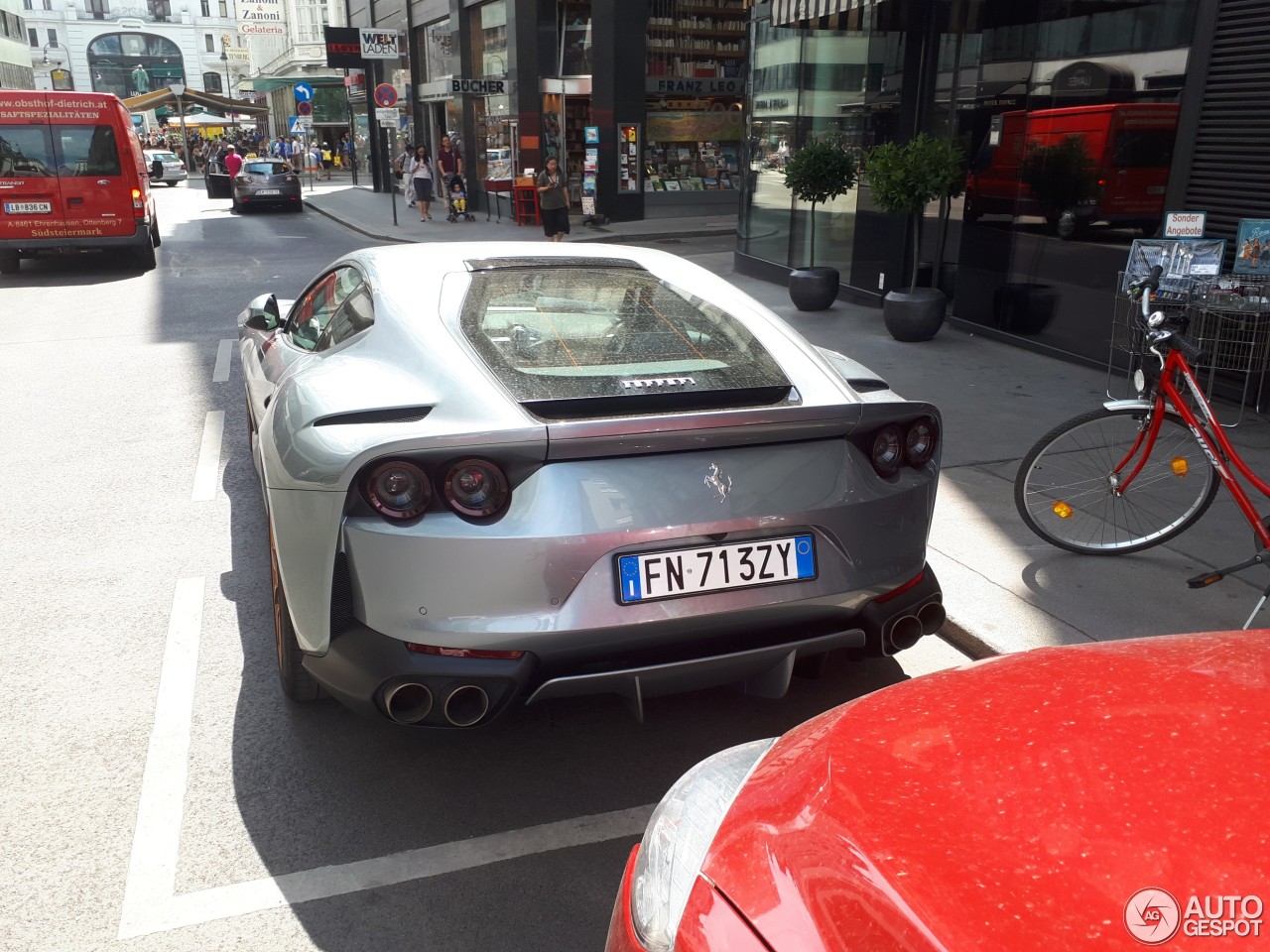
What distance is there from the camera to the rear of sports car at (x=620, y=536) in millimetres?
2768

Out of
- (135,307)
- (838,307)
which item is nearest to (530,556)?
(838,307)

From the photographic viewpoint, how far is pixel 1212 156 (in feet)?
25.3

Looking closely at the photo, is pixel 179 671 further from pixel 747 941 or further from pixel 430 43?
pixel 430 43

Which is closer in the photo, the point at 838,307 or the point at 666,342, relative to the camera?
the point at 666,342

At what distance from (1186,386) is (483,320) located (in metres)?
3.12

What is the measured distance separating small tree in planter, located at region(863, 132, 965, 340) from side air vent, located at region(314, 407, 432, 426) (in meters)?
8.07

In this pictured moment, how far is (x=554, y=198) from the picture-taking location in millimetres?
19859

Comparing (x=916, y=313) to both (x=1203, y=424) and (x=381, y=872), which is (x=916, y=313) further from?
(x=381, y=872)

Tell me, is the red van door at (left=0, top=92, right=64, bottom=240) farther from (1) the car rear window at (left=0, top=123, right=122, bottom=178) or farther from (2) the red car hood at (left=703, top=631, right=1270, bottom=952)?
(2) the red car hood at (left=703, top=631, right=1270, bottom=952)

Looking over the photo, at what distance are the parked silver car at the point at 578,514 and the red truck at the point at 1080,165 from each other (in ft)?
20.3

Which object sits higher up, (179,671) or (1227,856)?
(1227,856)

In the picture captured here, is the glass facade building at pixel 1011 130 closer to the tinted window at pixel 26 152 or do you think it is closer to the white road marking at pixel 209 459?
the white road marking at pixel 209 459

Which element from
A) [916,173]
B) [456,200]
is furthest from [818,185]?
[456,200]

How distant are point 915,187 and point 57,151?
12.8 m
